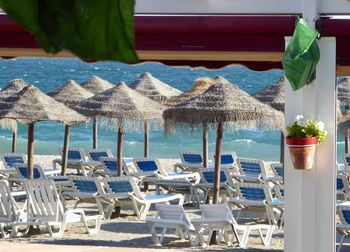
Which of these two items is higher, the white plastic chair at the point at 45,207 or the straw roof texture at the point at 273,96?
the straw roof texture at the point at 273,96

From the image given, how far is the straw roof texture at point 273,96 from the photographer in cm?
1445

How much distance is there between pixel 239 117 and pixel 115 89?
12.0 feet

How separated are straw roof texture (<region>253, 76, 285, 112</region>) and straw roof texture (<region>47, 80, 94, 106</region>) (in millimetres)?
3816

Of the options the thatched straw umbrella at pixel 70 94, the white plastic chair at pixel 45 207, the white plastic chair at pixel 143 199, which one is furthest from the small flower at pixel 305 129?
the thatched straw umbrella at pixel 70 94

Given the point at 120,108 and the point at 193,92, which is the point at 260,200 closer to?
the point at 193,92

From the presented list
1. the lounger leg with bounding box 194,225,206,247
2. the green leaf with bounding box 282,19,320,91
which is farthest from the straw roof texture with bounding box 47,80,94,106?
the green leaf with bounding box 282,19,320,91

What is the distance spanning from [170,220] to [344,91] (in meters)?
6.99

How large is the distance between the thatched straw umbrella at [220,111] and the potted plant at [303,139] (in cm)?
557

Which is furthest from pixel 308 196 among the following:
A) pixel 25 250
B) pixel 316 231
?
pixel 25 250

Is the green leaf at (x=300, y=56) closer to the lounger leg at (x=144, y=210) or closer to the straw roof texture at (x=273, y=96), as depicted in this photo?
the lounger leg at (x=144, y=210)

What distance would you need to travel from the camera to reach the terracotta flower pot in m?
6.08

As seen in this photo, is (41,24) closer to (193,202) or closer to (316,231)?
(316,231)

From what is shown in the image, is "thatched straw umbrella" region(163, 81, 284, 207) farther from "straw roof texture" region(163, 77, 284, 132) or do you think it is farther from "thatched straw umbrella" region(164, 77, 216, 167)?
"thatched straw umbrella" region(164, 77, 216, 167)

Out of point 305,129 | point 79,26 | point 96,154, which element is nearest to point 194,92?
point 96,154
